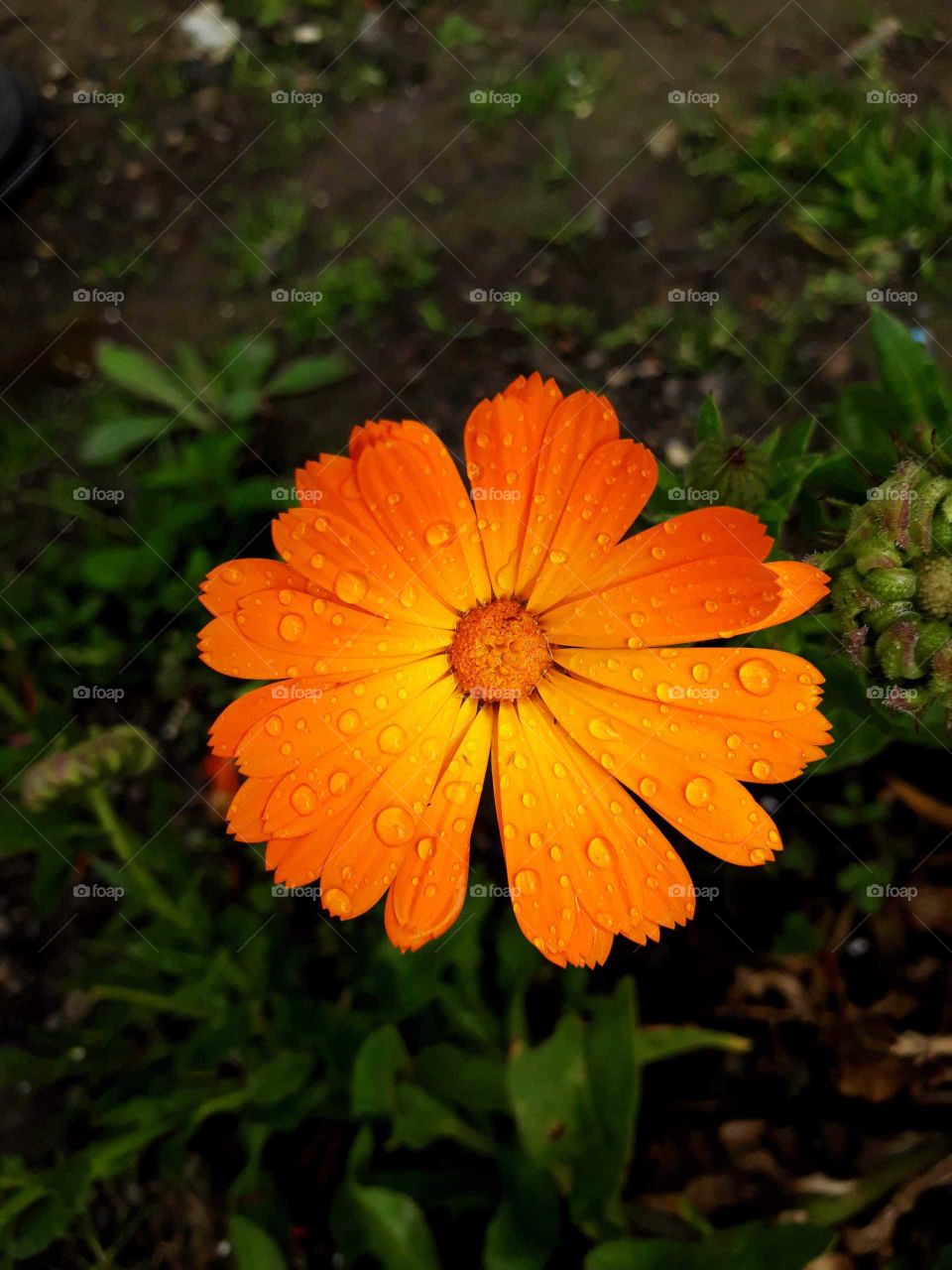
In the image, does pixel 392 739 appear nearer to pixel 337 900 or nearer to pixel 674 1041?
pixel 337 900

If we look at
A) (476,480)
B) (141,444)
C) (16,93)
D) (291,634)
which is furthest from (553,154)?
(291,634)

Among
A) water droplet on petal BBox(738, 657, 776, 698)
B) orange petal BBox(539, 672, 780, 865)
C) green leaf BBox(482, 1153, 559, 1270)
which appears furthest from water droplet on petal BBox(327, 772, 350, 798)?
green leaf BBox(482, 1153, 559, 1270)

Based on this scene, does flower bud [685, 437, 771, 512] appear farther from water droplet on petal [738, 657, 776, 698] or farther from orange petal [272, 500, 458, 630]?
orange petal [272, 500, 458, 630]

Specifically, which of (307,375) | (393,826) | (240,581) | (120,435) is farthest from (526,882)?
(120,435)

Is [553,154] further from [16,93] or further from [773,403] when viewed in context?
[16,93]

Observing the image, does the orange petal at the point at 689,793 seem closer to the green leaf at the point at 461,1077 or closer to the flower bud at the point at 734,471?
the flower bud at the point at 734,471
